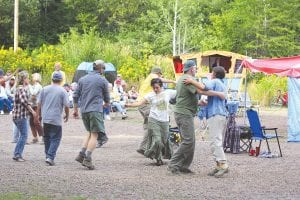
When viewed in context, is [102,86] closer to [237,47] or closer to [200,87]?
[200,87]

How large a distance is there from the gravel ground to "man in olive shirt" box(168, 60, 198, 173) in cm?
30

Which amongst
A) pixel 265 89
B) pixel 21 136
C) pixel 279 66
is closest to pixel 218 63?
A: pixel 265 89

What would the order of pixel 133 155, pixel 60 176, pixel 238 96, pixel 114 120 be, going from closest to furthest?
pixel 60 176, pixel 133 155, pixel 114 120, pixel 238 96

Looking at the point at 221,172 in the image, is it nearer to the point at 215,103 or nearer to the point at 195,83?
the point at 215,103

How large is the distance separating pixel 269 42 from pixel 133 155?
33.0 meters

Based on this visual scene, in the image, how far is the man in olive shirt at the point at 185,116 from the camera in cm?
1131

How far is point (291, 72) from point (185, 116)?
23.4 ft

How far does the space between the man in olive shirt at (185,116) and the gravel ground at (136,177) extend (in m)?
0.30

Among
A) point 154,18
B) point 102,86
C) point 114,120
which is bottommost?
point 114,120

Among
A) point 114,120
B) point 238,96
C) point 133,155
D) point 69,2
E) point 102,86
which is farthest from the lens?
point 69,2

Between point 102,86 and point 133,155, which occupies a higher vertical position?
point 102,86

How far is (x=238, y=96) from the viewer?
27.4m

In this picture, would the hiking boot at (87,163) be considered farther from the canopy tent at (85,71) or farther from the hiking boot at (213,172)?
the canopy tent at (85,71)

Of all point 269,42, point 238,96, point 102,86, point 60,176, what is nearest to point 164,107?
point 102,86
